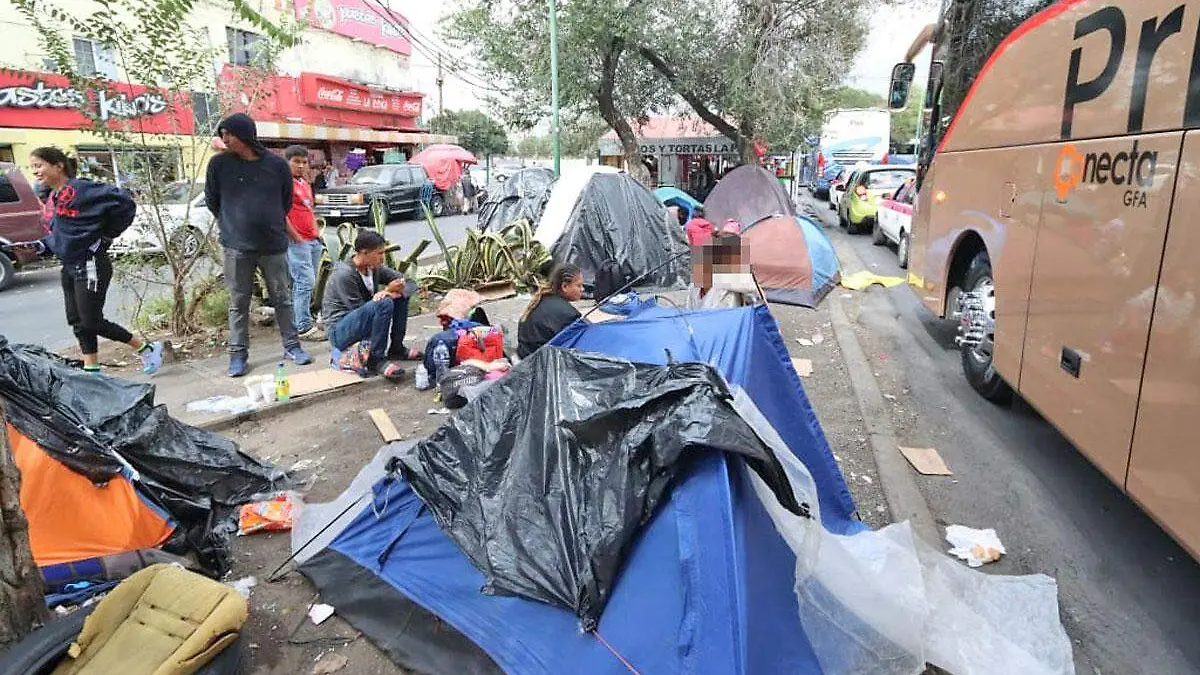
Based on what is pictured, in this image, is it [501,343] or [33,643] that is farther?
[501,343]

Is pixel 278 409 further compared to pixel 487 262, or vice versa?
pixel 487 262

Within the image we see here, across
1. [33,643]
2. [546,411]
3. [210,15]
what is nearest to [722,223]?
[546,411]

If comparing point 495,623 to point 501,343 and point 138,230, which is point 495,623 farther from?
point 138,230

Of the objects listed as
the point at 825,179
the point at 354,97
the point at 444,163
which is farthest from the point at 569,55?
the point at 354,97

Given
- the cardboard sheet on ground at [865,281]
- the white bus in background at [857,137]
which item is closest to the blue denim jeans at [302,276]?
the cardboard sheet on ground at [865,281]

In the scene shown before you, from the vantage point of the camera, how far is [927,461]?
4266mm

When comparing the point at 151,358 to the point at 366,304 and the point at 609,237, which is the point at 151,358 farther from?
the point at 609,237

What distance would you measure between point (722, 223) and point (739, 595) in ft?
29.9

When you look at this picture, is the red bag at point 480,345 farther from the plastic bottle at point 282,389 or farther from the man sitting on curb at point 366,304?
the plastic bottle at point 282,389

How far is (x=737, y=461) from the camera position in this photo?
2.18 m

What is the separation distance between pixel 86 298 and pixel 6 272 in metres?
6.88

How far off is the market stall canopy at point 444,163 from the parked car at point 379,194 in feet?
6.65

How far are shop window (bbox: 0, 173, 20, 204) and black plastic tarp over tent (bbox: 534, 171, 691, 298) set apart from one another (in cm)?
814

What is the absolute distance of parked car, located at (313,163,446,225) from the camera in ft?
60.8
